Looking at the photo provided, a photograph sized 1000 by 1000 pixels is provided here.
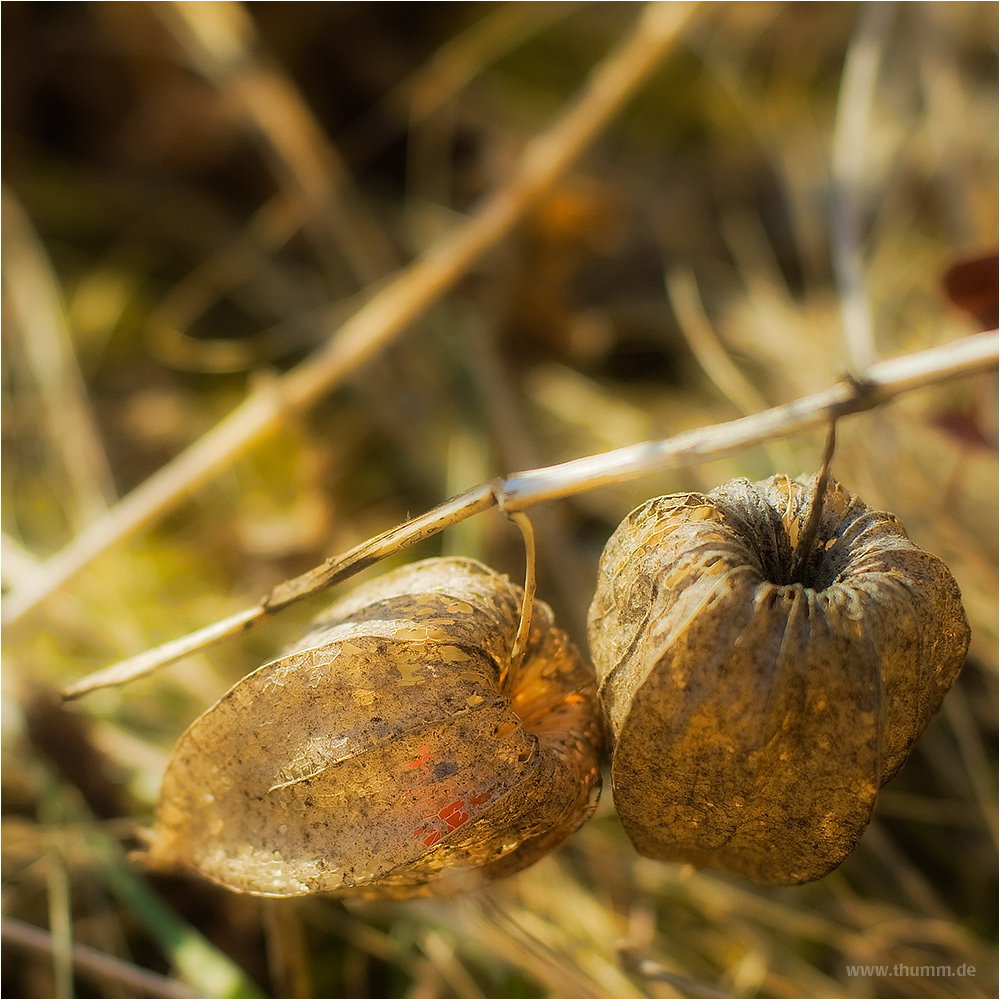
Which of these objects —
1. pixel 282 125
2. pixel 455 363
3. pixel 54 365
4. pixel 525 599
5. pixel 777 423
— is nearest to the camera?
pixel 777 423

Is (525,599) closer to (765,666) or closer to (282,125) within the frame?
(765,666)

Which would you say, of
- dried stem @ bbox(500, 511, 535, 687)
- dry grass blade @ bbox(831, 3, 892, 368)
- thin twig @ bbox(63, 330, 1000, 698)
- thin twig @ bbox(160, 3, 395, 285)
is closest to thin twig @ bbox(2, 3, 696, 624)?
thin twig @ bbox(160, 3, 395, 285)

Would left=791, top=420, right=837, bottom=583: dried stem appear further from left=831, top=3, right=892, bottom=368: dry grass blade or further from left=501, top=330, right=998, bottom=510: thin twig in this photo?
left=831, top=3, right=892, bottom=368: dry grass blade

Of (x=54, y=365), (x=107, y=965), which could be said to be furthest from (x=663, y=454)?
(x=54, y=365)

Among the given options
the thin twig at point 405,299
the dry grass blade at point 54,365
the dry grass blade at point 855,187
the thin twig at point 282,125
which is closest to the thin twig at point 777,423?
the dry grass blade at point 855,187

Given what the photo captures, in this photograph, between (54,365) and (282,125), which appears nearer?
(54,365)

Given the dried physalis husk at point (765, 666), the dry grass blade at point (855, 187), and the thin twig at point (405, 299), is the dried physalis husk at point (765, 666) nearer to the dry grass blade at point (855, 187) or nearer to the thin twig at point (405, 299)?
the dry grass blade at point (855, 187)
